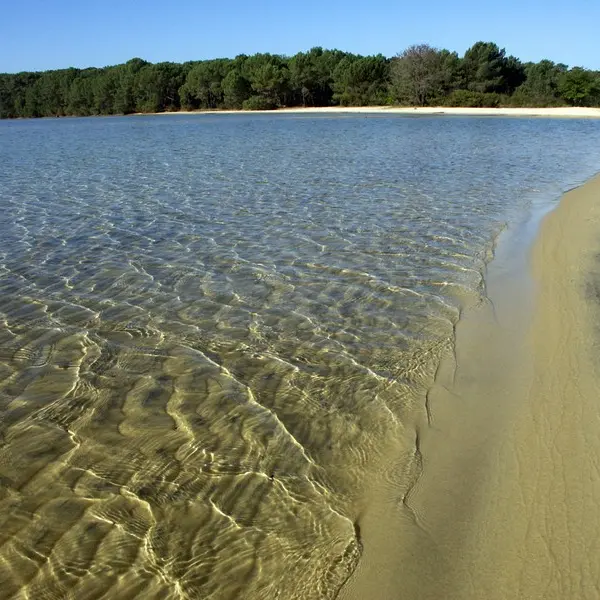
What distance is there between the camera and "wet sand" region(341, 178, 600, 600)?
8.01 feet

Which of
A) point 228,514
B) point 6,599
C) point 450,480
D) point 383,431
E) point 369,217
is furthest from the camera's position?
point 369,217

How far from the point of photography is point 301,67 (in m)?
86.4

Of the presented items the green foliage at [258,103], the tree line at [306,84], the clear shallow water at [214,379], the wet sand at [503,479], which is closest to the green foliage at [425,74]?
the tree line at [306,84]

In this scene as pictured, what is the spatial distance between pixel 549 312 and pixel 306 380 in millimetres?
2751

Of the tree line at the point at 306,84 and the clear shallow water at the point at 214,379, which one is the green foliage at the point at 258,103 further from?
the clear shallow water at the point at 214,379

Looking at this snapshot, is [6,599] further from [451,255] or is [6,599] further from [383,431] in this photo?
[451,255]

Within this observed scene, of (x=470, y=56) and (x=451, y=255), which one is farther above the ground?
(x=470, y=56)

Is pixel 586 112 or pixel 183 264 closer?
pixel 183 264

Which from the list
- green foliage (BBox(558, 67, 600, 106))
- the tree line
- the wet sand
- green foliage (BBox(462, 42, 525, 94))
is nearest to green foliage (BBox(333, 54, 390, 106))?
the tree line

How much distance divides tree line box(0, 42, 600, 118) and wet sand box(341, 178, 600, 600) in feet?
217

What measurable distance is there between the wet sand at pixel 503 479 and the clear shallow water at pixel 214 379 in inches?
6.5

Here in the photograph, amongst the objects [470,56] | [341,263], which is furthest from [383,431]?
[470,56]

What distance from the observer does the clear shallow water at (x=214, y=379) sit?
8.70ft

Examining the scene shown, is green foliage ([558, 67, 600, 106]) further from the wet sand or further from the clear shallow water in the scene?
the wet sand
